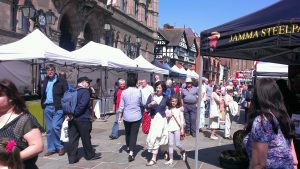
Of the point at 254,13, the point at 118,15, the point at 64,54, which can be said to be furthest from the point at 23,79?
the point at 118,15

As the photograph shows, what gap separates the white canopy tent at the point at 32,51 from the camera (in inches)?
410

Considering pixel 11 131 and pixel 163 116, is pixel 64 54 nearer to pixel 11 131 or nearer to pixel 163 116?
pixel 163 116

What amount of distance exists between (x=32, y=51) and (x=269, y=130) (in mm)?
8633

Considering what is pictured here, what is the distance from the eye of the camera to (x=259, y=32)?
5301mm

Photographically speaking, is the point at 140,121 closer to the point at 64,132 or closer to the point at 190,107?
the point at 64,132

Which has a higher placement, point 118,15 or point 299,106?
point 118,15


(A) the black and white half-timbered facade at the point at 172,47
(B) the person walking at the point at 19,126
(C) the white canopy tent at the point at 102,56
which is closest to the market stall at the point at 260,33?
(B) the person walking at the point at 19,126

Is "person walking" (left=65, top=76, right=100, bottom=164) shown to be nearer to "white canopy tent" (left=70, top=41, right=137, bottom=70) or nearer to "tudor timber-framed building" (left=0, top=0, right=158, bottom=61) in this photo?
"white canopy tent" (left=70, top=41, right=137, bottom=70)

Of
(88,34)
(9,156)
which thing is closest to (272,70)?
(88,34)

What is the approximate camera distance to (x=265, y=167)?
131 inches

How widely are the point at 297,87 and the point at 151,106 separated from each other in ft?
9.47

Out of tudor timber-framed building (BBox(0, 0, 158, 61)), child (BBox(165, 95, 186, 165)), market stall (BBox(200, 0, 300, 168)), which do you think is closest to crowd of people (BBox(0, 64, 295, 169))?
child (BBox(165, 95, 186, 165))

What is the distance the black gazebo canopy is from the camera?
4.94 metres

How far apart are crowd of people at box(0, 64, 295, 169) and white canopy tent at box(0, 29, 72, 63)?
66.5 inches
